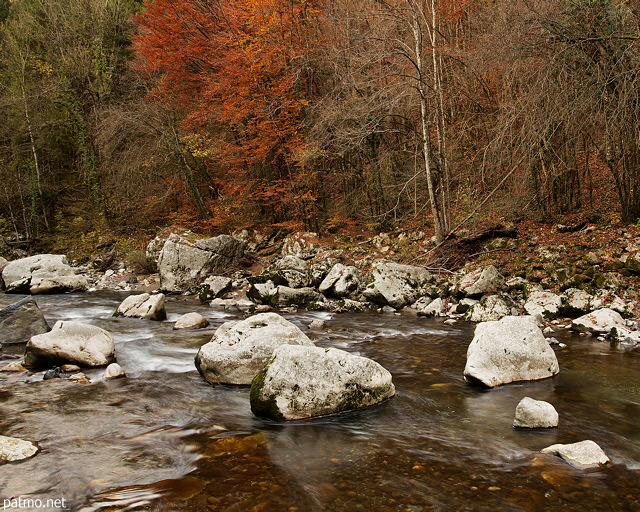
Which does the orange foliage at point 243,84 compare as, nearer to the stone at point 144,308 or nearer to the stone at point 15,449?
the stone at point 144,308

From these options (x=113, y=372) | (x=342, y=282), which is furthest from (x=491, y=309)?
(x=113, y=372)

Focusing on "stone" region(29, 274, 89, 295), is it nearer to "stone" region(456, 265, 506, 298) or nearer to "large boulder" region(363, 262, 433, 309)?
"large boulder" region(363, 262, 433, 309)

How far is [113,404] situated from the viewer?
14.8ft

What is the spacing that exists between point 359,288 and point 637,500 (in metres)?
8.10

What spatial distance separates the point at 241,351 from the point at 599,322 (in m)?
5.58

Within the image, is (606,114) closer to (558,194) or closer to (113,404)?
(558,194)

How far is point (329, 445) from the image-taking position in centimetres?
362

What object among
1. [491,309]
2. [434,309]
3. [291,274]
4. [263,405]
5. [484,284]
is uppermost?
[291,274]

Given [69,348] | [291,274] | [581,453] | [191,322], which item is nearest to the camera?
[581,453]

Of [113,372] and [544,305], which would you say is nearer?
[113,372]

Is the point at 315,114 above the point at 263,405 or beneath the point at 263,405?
above

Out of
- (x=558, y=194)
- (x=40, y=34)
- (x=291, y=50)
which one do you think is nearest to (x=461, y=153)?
(x=558, y=194)

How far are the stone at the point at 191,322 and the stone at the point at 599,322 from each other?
669cm

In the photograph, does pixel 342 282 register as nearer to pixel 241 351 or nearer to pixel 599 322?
pixel 599 322
